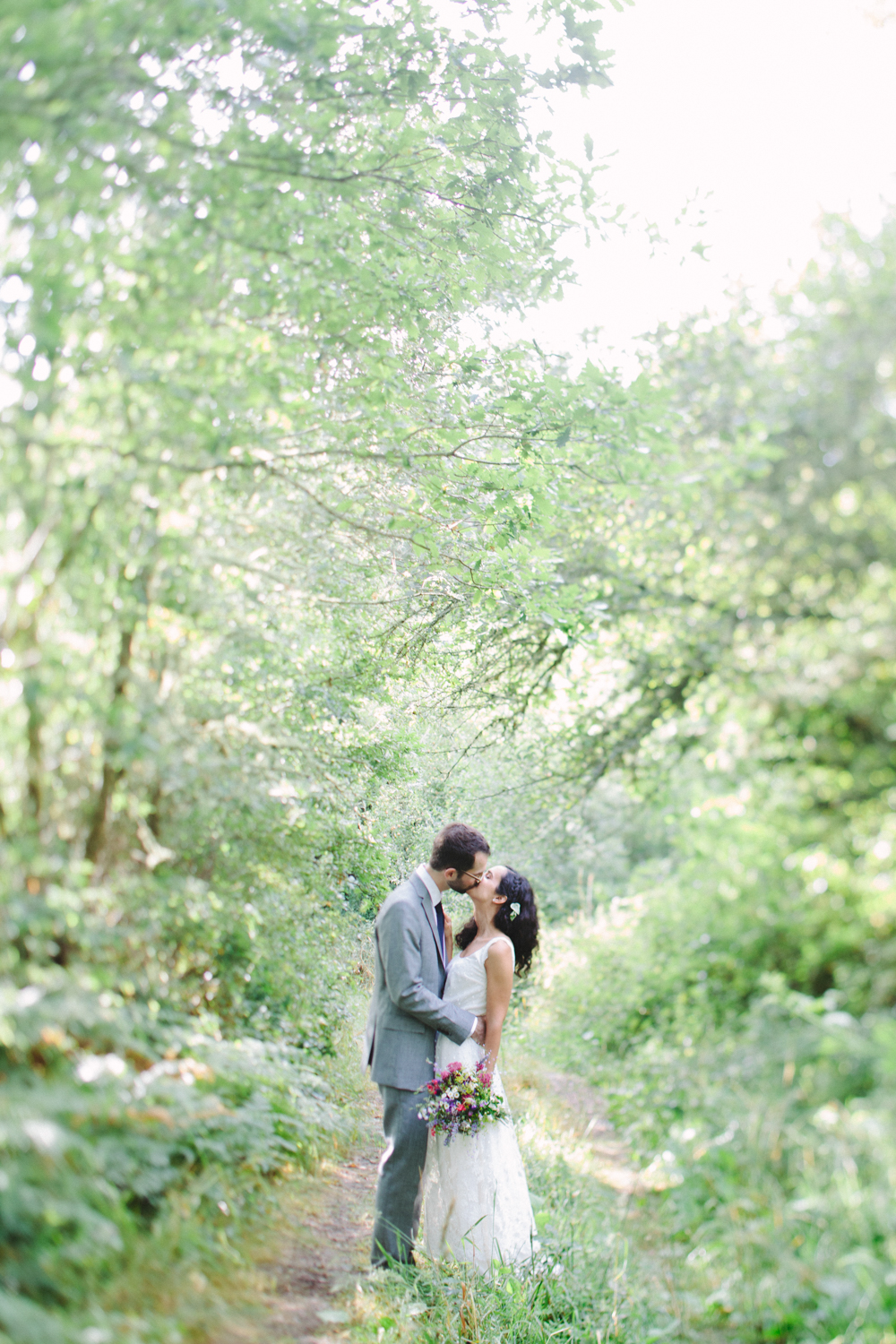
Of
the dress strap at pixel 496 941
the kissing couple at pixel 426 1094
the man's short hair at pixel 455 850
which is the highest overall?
the man's short hair at pixel 455 850

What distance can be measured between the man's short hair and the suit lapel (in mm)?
116

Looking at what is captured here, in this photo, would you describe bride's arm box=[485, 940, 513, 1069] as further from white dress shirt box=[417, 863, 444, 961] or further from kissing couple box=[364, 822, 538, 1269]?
white dress shirt box=[417, 863, 444, 961]

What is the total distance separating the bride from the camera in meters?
3.10

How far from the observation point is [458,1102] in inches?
119

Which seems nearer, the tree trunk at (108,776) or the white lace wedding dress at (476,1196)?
the tree trunk at (108,776)

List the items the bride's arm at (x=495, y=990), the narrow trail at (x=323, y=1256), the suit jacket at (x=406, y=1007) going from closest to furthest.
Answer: the narrow trail at (x=323, y=1256), the suit jacket at (x=406, y=1007), the bride's arm at (x=495, y=990)

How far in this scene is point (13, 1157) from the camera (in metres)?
1.57

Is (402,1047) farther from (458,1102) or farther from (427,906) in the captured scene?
(427,906)

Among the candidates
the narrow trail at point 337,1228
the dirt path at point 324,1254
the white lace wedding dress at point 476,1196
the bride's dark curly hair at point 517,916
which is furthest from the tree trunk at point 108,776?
the bride's dark curly hair at point 517,916

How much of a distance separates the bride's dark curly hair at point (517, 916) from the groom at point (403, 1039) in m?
0.43

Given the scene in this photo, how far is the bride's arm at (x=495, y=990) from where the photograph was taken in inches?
131

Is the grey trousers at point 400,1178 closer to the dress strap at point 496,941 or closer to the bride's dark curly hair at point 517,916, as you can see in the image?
the dress strap at point 496,941

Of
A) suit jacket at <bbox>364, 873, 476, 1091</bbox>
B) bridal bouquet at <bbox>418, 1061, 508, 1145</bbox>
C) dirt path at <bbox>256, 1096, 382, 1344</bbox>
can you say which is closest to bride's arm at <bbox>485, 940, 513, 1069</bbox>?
suit jacket at <bbox>364, 873, 476, 1091</bbox>

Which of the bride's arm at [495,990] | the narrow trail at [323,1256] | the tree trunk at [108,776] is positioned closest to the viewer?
the tree trunk at [108,776]
